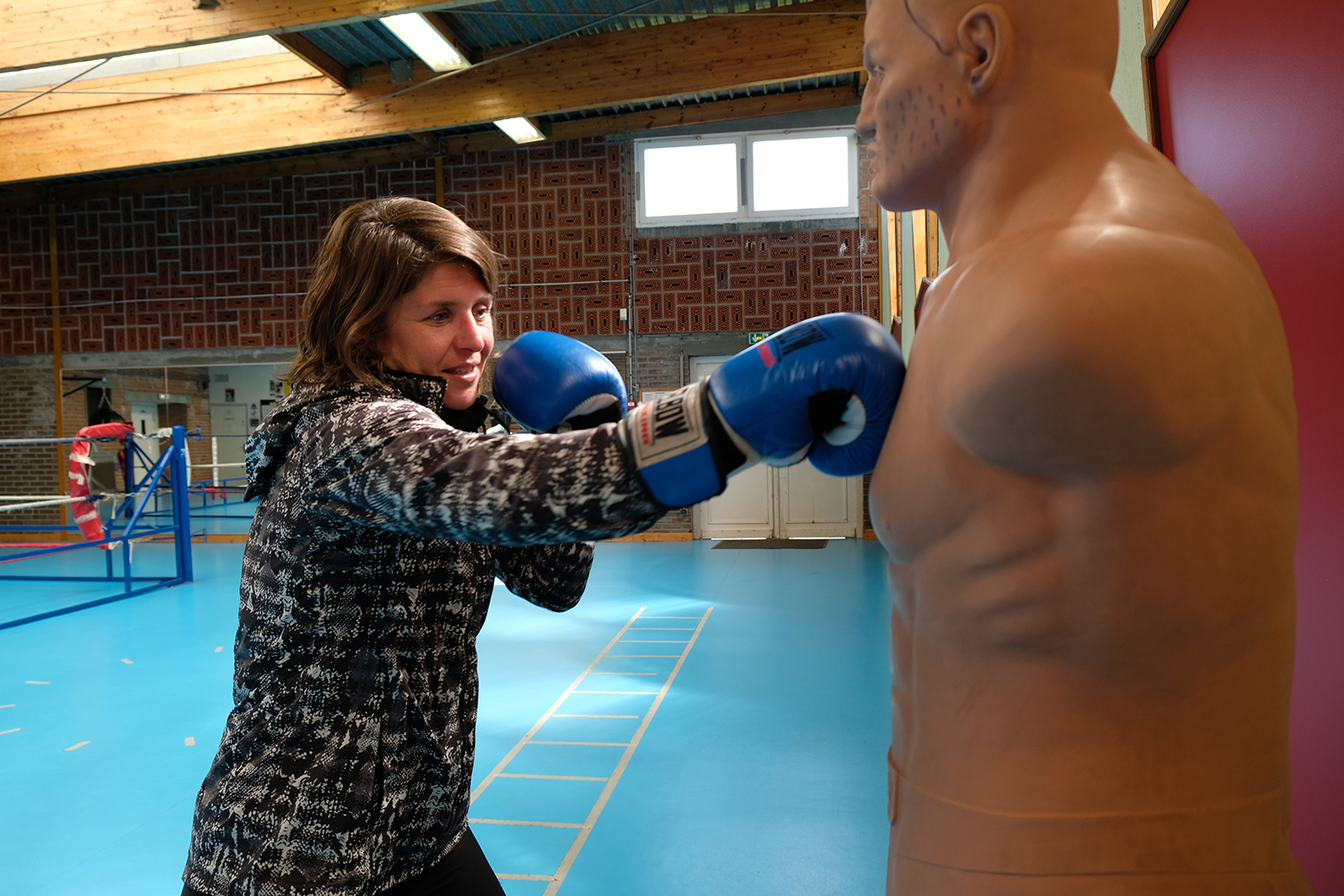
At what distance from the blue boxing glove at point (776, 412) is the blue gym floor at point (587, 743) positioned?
6.63ft

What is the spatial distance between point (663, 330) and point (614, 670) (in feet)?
17.7

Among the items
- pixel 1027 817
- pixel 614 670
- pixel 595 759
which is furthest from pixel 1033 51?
pixel 614 670

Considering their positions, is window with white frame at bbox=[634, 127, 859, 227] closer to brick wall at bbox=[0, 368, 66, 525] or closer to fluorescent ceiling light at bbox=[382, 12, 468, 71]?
fluorescent ceiling light at bbox=[382, 12, 468, 71]

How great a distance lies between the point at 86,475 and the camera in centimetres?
709

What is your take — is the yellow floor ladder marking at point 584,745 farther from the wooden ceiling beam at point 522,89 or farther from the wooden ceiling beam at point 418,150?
the wooden ceiling beam at point 418,150

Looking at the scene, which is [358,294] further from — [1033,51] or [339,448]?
[1033,51]

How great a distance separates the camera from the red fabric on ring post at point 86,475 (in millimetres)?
6742

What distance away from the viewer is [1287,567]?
2.42 feet

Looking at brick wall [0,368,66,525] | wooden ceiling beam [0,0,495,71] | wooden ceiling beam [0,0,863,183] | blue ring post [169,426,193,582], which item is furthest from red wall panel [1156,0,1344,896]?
brick wall [0,368,66,525]

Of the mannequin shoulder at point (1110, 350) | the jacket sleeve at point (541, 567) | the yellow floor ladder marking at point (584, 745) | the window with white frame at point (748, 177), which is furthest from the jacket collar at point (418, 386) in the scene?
the window with white frame at point (748, 177)

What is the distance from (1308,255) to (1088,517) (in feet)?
2.97

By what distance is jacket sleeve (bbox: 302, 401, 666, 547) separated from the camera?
0.90 m

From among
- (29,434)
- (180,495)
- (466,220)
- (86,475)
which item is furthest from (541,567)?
(29,434)

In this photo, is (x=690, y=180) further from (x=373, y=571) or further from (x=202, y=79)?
(x=373, y=571)
